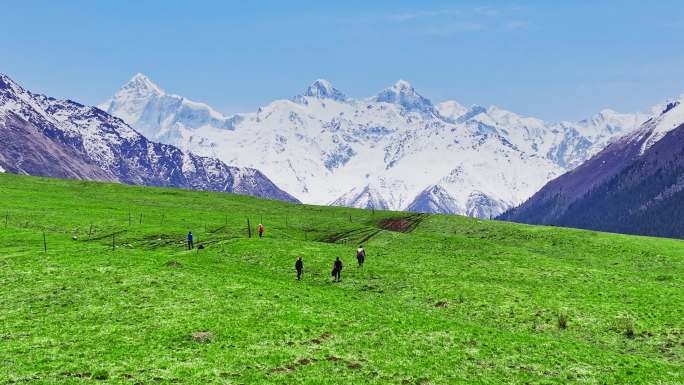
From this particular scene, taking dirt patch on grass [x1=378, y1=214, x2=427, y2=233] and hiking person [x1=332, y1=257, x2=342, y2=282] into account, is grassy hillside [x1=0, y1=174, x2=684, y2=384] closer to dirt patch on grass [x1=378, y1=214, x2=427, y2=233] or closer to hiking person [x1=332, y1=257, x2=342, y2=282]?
hiking person [x1=332, y1=257, x2=342, y2=282]

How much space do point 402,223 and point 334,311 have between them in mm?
81437

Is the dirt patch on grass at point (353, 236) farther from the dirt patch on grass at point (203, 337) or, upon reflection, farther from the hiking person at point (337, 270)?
the dirt patch on grass at point (203, 337)

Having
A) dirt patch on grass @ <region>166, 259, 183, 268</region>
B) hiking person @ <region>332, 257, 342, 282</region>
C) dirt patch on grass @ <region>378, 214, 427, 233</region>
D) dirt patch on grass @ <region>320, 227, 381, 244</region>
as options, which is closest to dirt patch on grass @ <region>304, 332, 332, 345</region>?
hiking person @ <region>332, 257, 342, 282</region>

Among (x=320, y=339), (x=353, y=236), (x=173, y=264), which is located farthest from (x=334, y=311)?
(x=353, y=236)

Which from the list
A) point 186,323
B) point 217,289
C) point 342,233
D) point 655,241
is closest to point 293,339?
point 186,323

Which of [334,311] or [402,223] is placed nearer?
[334,311]

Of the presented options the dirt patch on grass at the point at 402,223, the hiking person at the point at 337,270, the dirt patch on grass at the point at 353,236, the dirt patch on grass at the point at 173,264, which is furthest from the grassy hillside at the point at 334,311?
the dirt patch on grass at the point at 402,223

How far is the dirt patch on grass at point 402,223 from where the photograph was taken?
4946 inches

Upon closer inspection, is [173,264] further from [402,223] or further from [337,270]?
[402,223]

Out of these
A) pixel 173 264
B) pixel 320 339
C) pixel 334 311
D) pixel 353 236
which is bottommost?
pixel 320 339

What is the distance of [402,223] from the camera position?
130375 millimetres

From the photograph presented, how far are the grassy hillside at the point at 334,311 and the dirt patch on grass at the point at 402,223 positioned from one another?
2839 cm

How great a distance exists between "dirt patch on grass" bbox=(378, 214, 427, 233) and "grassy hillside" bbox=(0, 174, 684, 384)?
28.4 meters

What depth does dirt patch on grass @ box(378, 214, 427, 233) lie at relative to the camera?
125619 mm
